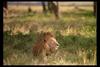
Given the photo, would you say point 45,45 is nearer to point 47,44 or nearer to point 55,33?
point 47,44

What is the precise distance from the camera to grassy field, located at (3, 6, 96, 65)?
2.90 m


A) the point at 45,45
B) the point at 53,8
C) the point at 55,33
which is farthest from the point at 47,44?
the point at 53,8

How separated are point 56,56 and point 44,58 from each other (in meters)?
0.10

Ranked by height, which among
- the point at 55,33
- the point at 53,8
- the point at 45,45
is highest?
A: the point at 53,8

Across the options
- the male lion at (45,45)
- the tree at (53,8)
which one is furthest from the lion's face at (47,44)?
the tree at (53,8)

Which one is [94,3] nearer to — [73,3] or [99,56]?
[73,3]

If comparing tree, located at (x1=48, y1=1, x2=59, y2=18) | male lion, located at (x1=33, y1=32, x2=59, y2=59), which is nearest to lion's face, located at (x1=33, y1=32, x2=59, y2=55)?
male lion, located at (x1=33, y1=32, x2=59, y2=59)

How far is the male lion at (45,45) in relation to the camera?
2934 millimetres

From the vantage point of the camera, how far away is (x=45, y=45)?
2.96 m

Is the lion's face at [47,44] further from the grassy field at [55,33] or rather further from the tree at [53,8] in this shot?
the tree at [53,8]

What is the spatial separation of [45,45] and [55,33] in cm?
14

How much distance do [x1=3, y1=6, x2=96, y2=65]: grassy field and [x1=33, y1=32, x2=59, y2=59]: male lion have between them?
4 centimetres

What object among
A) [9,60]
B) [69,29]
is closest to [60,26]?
[69,29]

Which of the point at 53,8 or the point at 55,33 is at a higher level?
the point at 53,8
